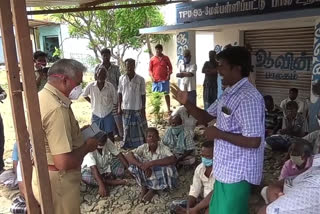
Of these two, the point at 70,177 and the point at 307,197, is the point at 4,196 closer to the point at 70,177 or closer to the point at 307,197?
the point at 70,177

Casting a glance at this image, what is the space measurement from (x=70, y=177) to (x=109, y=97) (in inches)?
124

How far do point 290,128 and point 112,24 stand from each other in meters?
8.72

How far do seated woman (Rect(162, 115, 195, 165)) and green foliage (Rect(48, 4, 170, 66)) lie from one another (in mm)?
7961

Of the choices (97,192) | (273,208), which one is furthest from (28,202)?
(97,192)

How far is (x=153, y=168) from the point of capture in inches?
152

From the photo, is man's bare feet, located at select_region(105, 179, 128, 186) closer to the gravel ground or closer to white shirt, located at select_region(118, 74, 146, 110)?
the gravel ground

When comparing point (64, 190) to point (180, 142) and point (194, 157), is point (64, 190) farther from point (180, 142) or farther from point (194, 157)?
point (194, 157)

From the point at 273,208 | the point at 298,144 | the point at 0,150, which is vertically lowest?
the point at 0,150

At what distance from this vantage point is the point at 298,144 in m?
3.17

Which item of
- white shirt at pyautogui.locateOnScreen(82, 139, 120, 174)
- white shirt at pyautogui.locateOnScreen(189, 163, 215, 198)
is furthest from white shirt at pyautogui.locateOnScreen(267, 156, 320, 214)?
white shirt at pyautogui.locateOnScreen(82, 139, 120, 174)

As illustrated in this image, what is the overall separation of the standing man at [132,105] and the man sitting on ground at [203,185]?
7.68ft

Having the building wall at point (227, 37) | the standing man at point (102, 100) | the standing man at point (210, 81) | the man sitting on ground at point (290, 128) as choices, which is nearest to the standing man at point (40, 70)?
Answer: the standing man at point (102, 100)

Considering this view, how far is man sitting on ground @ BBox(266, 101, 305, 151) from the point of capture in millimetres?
5212

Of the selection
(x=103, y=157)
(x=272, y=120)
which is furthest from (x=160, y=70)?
(x=103, y=157)
